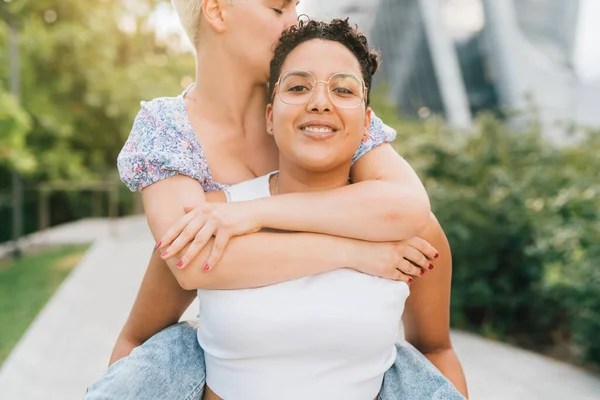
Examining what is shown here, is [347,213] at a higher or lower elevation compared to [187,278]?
higher

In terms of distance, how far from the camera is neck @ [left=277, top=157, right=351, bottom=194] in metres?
1.70

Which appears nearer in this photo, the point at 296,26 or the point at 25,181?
the point at 296,26

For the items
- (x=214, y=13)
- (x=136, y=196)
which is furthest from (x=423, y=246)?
(x=136, y=196)

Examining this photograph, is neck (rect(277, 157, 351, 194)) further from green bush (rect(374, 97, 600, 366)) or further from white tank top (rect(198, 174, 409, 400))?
green bush (rect(374, 97, 600, 366))

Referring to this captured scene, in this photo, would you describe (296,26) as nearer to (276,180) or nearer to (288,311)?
(276,180)

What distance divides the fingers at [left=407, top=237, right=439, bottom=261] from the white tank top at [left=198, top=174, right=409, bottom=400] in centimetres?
13

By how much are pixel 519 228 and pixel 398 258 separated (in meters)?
3.93

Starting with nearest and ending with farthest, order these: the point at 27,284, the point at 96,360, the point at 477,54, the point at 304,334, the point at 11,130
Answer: the point at 304,334 < the point at 96,360 < the point at 11,130 < the point at 27,284 < the point at 477,54

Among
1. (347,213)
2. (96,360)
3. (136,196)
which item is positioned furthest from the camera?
(136,196)

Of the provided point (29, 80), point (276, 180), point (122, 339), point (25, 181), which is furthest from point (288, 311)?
point (25, 181)

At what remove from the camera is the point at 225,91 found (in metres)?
1.88

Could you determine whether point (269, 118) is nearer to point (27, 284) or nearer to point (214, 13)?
point (214, 13)

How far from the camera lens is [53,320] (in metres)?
5.98

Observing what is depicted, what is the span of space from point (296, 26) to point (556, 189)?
4.27 meters
